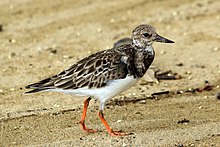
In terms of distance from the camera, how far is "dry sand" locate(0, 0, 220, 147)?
8.80 m

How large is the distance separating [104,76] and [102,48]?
428 cm

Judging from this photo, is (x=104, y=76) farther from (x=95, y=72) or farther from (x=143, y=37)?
(x=143, y=37)

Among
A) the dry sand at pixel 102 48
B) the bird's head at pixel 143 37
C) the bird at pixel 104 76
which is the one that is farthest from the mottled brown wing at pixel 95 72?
the dry sand at pixel 102 48

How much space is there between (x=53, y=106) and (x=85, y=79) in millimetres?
1451

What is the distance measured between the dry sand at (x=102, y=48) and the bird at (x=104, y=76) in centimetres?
54

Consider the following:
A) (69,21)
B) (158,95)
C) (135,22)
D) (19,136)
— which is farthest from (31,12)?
(19,136)

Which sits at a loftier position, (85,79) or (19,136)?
(85,79)

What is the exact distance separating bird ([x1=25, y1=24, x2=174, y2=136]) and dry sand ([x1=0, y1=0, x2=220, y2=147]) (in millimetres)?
539

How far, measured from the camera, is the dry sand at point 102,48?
8805 millimetres

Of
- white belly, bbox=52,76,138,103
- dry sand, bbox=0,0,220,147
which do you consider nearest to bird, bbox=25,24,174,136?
white belly, bbox=52,76,138,103

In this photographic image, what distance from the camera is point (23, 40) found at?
43.2 feet

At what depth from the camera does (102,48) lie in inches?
505

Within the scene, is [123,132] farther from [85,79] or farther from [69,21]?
[69,21]

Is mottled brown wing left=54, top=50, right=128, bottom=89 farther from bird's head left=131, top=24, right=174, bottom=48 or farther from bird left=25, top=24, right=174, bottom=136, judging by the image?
bird's head left=131, top=24, right=174, bottom=48
